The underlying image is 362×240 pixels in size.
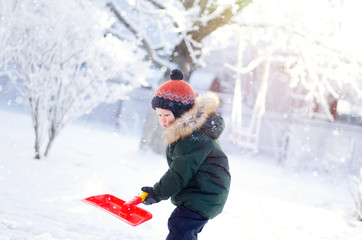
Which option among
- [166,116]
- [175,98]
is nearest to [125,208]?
[166,116]

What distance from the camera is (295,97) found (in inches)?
487

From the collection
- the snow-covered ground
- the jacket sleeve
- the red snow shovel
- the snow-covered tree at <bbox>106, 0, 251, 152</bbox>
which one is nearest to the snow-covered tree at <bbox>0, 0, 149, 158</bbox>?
the snow-covered ground

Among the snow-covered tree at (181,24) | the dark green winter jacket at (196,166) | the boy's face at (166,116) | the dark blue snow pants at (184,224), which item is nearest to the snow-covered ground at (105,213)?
the dark blue snow pants at (184,224)

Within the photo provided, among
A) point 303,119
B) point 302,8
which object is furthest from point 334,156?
point 302,8

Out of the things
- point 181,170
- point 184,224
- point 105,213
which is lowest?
point 105,213

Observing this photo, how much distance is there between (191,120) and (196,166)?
1.07 ft

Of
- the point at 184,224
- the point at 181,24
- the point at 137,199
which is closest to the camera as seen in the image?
the point at 137,199

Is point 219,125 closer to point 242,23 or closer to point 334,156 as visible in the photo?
point 242,23

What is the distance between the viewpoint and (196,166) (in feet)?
6.07

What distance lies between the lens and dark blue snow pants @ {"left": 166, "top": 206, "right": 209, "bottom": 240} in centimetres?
190

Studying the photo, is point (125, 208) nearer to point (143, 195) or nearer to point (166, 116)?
point (143, 195)

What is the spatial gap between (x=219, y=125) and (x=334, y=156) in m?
9.92

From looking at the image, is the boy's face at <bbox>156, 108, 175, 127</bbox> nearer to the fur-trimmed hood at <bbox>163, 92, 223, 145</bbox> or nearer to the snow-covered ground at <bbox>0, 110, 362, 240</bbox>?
the fur-trimmed hood at <bbox>163, 92, 223, 145</bbox>

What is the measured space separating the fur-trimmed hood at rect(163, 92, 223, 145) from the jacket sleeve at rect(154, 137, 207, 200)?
0.09 metres
